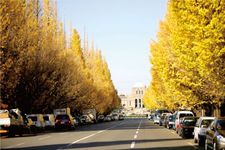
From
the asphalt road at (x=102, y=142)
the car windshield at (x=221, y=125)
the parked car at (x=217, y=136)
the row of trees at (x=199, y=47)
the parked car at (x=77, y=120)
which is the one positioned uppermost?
the row of trees at (x=199, y=47)

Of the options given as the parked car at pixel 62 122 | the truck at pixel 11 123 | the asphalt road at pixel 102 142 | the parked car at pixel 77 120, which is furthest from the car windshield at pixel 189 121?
the parked car at pixel 77 120

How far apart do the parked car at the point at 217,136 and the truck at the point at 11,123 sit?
18.8m

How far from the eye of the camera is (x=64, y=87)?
61125 millimetres

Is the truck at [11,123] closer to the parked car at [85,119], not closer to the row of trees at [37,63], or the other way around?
the row of trees at [37,63]

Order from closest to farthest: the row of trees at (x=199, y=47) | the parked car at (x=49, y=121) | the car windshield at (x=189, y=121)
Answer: the row of trees at (x=199, y=47) < the car windshield at (x=189, y=121) < the parked car at (x=49, y=121)

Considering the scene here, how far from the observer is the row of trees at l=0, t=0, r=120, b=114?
37.3 m

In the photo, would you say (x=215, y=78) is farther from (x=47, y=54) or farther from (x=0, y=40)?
(x=47, y=54)

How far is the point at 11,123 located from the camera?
3628cm

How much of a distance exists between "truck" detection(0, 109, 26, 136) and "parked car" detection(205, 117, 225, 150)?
61.8ft

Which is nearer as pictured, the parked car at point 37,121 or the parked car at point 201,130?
the parked car at point 201,130

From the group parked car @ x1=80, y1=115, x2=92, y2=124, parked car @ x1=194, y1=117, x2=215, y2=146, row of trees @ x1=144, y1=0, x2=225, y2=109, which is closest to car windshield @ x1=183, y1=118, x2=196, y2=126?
row of trees @ x1=144, y1=0, x2=225, y2=109

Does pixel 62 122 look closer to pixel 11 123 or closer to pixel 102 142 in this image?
pixel 11 123

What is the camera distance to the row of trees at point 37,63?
122 ft

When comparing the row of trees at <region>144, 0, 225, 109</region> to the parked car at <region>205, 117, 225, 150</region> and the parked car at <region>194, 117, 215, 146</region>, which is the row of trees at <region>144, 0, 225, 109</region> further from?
the parked car at <region>205, 117, 225, 150</region>
